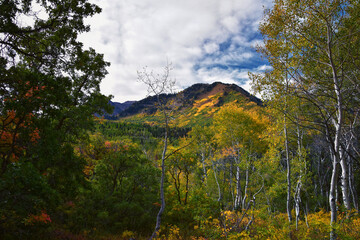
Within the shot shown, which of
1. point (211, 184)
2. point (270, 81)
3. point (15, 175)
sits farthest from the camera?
point (211, 184)

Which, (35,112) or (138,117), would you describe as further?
(138,117)

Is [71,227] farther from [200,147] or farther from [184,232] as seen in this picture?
[200,147]

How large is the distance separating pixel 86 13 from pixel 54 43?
1.67 m

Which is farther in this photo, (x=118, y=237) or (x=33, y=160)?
(x=118, y=237)

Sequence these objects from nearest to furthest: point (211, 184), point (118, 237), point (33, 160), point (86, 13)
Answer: point (33, 160) → point (86, 13) → point (118, 237) → point (211, 184)

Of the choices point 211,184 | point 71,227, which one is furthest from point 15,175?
point 211,184

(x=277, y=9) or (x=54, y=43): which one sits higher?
(x=277, y=9)

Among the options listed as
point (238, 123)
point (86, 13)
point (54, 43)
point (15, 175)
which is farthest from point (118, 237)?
point (238, 123)

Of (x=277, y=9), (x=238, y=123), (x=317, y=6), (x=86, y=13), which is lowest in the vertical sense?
(x=238, y=123)

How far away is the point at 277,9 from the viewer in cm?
627

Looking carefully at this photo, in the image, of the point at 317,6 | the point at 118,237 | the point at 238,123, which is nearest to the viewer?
the point at 317,6

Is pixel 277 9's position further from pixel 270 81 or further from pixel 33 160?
pixel 33 160

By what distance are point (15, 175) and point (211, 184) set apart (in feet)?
71.7

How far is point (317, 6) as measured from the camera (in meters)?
5.02
